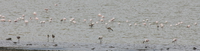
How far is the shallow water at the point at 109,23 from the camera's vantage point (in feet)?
83.9

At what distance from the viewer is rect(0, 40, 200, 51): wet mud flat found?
20.2m

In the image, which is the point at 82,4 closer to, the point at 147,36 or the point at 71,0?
the point at 71,0

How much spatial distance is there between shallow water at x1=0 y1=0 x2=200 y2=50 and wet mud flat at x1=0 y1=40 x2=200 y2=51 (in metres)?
1.58

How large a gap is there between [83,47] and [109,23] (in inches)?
468

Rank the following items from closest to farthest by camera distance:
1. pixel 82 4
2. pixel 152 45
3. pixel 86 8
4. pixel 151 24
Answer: pixel 152 45, pixel 151 24, pixel 86 8, pixel 82 4

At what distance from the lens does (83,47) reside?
829 inches

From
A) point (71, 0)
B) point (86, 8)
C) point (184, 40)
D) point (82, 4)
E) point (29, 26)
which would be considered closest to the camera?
point (184, 40)

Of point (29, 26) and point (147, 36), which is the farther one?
point (29, 26)

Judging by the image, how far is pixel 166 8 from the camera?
44562mm

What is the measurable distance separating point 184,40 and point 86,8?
60.8ft

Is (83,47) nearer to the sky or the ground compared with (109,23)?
nearer to the sky

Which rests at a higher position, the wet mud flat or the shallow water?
the wet mud flat

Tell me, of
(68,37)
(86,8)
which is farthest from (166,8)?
(68,37)

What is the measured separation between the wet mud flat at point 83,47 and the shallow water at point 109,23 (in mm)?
1577
